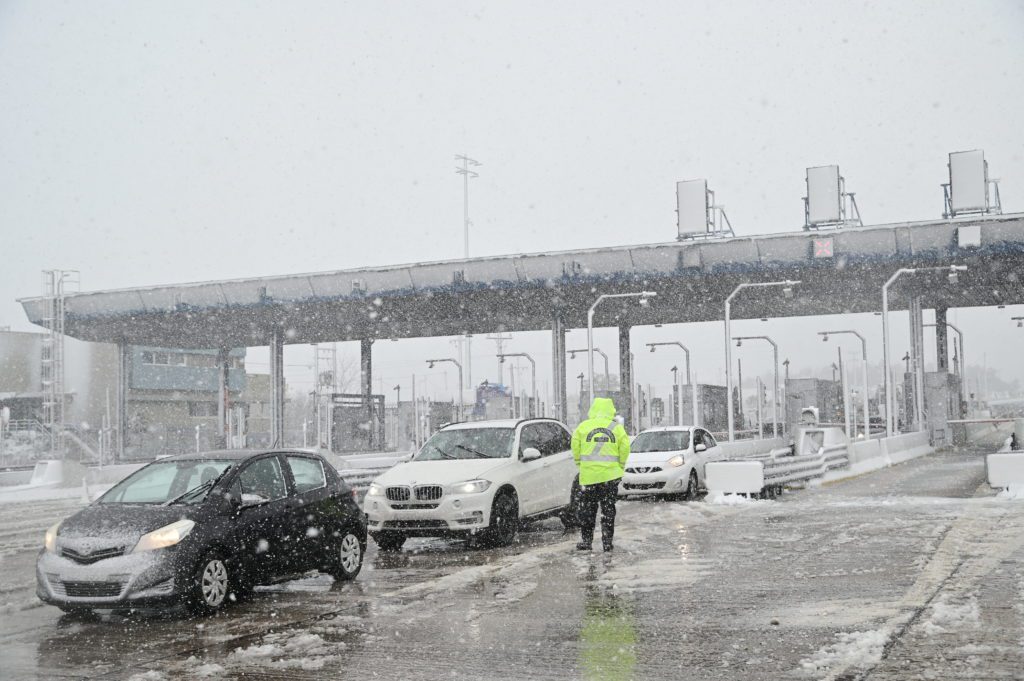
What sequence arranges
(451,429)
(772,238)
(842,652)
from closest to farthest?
(842,652), (451,429), (772,238)

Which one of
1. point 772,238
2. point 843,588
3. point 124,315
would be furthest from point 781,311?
point 843,588

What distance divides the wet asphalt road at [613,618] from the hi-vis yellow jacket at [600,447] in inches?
36.1

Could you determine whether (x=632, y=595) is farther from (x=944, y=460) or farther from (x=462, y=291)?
(x=462, y=291)

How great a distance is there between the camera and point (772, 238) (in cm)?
3869

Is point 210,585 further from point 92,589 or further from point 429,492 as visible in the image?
point 429,492

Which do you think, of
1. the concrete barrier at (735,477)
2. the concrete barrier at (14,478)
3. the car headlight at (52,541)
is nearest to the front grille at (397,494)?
the car headlight at (52,541)

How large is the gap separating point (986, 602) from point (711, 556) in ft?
12.7

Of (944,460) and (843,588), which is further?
(944,460)

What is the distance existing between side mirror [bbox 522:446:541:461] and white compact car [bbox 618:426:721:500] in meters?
7.14

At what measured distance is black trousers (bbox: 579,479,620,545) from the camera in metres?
12.6

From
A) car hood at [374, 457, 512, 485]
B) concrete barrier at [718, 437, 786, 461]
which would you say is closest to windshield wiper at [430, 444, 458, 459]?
car hood at [374, 457, 512, 485]

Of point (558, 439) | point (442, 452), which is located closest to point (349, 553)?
point (442, 452)

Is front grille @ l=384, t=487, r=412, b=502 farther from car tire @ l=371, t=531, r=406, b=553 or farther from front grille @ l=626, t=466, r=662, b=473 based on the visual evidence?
front grille @ l=626, t=466, r=662, b=473

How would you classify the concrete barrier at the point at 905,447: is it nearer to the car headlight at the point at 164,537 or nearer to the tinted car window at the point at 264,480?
the tinted car window at the point at 264,480
